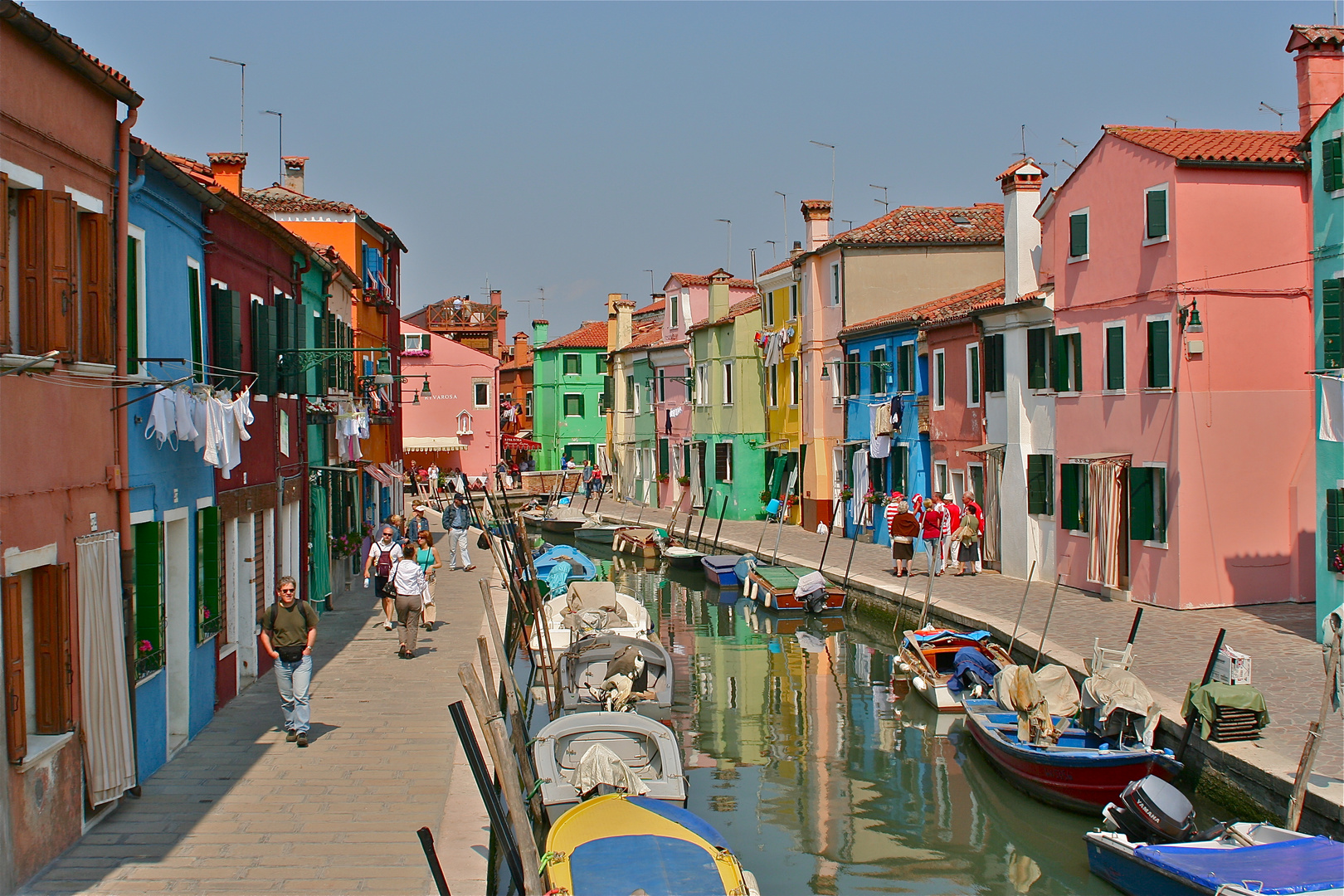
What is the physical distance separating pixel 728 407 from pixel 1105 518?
2369 cm

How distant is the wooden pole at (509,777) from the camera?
27.9 ft

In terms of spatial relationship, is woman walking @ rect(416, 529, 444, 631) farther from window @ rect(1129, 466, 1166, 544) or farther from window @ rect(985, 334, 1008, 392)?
window @ rect(985, 334, 1008, 392)

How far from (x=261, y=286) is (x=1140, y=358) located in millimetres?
14633

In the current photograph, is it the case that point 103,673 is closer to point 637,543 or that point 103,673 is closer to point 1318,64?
point 1318,64

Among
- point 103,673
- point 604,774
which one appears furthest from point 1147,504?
point 103,673

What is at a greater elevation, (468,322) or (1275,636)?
(468,322)

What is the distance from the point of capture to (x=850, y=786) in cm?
1508

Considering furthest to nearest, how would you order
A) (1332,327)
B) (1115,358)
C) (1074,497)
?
(1074,497) → (1115,358) → (1332,327)

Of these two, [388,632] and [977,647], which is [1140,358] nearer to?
[977,647]

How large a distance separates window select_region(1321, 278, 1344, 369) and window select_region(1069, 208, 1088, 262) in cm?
696

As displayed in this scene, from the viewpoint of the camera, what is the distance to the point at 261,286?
700 inches

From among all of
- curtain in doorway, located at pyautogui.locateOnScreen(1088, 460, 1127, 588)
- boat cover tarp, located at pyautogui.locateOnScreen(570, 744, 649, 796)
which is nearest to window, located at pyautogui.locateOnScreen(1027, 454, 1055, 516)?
curtain in doorway, located at pyautogui.locateOnScreen(1088, 460, 1127, 588)

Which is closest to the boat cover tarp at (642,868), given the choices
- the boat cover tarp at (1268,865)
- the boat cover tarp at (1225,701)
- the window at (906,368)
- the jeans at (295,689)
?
the boat cover tarp at (1268,865)

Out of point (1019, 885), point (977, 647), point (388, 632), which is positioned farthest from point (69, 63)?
point (977, 647)
